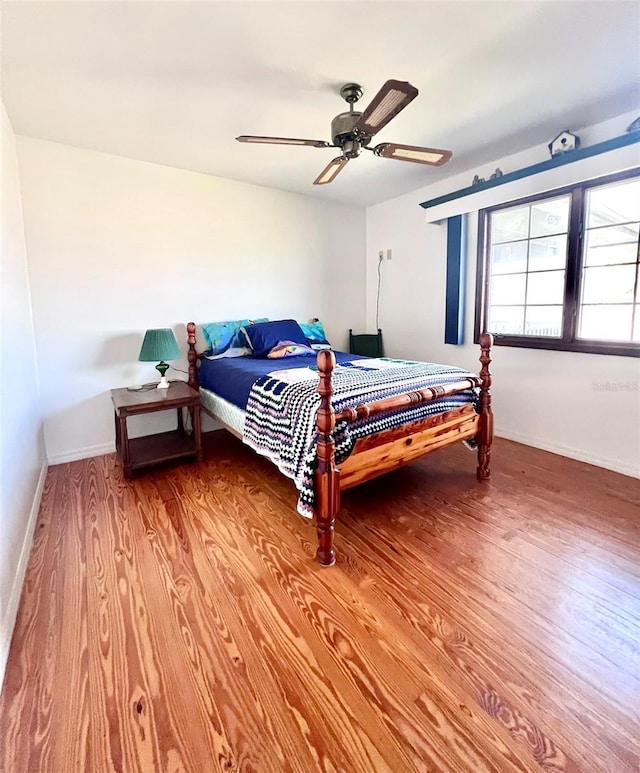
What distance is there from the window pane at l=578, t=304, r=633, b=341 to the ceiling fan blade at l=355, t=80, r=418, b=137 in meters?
2.11

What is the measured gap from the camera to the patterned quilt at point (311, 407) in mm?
1869

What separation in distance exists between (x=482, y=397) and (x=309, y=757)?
7.05 feet

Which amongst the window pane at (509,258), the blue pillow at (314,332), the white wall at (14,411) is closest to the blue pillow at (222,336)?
the blue pillow at (314,332)

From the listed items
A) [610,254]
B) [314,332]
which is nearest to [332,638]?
[314,332]

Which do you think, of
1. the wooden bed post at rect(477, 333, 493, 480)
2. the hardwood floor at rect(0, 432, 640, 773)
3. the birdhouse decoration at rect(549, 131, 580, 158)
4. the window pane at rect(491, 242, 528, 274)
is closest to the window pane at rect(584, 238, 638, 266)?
the window pane at rect(491, 242, 528, 274)

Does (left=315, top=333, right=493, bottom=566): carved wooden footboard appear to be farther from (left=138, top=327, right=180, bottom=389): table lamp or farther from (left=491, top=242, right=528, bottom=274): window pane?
(left=138, top=327, right=180, bottom=389): table lamp

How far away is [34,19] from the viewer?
1.64m

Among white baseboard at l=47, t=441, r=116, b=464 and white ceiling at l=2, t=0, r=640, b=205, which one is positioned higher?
white ceiling at l=2, t=0, r=640, b=205

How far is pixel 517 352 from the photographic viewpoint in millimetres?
3324

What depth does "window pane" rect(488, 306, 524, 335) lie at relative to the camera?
11.0 feet

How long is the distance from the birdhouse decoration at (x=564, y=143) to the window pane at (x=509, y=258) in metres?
0.69

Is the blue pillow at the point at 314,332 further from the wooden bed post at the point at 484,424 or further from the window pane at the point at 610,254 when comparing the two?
the window pane at the point at 610,254

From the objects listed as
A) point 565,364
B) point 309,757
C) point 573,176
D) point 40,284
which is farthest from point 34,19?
point 565,364

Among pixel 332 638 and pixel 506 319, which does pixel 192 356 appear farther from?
pixel 506 319
